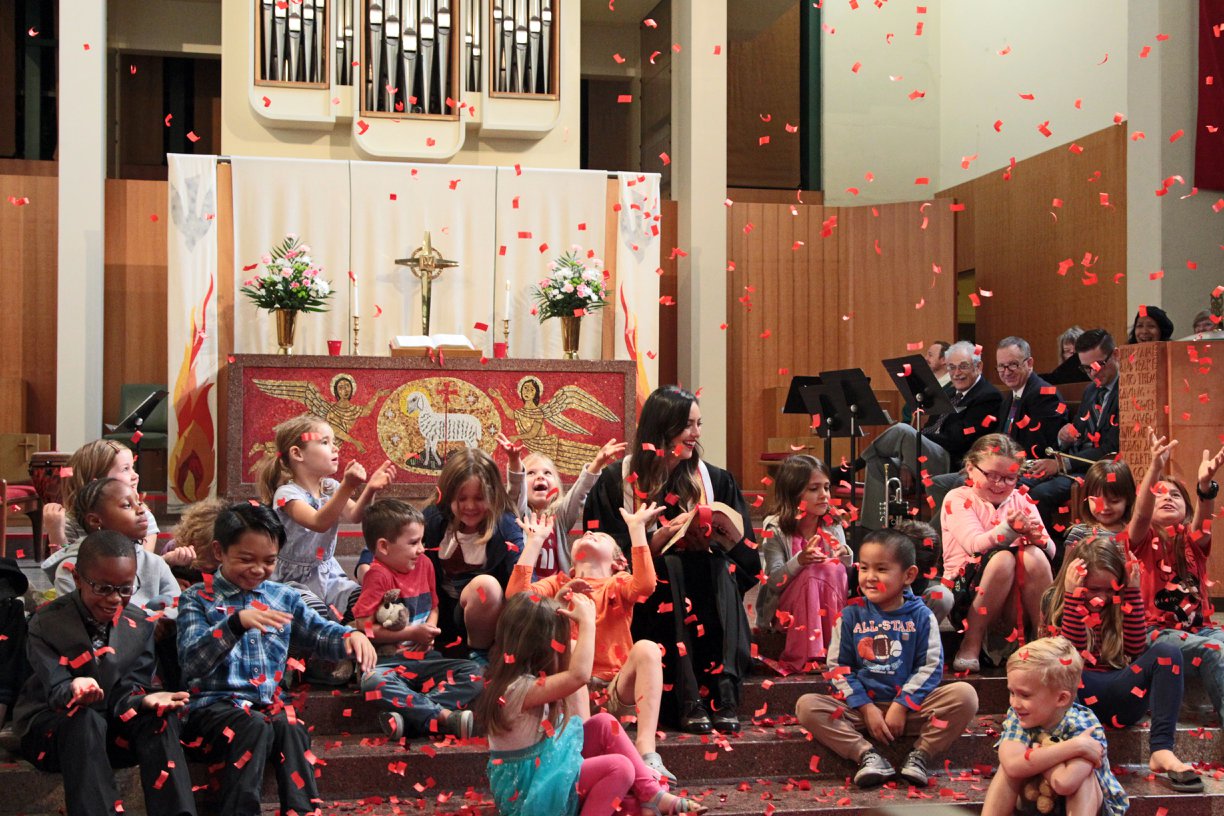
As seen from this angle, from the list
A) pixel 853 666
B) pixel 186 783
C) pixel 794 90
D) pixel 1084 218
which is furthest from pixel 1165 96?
pixel 186 783

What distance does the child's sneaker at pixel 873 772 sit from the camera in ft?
14.4

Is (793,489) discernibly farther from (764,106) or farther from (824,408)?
(764,106)

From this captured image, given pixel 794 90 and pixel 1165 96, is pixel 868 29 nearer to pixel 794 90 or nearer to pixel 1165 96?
pixel 794 90

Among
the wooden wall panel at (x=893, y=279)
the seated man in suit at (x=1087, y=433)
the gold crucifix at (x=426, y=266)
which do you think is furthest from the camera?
the wooden wall panel at (x=893, y=279)

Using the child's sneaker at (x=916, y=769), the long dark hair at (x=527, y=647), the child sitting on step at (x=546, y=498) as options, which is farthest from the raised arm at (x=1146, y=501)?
the long dark hair at (x=527, y=647)

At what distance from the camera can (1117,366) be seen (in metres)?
7.15

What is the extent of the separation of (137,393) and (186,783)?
679 centimetres

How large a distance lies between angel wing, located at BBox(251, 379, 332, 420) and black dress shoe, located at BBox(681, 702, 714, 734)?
4.41 metres

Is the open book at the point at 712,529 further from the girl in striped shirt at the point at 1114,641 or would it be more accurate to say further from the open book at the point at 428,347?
the open book at the point at 428,347

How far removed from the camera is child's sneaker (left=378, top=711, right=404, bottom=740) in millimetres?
4434

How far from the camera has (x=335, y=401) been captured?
851cm

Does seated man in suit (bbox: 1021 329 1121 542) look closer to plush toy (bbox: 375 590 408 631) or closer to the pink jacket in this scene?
the pink jacket

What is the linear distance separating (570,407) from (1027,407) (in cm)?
287

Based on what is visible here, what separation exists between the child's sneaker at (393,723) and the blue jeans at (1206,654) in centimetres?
254
